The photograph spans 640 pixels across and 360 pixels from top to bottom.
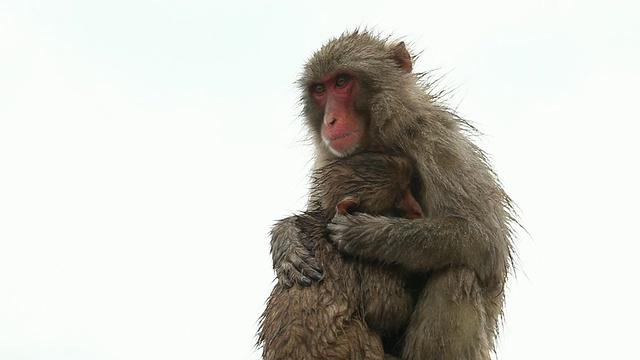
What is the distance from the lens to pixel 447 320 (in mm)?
6461

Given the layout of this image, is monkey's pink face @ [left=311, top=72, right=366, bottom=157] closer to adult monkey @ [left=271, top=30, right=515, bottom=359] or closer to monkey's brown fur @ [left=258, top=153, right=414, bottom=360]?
adult monkey @ [left=271, top=30, right=515, bottom=359]

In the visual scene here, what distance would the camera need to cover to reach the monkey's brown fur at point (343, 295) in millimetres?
5930

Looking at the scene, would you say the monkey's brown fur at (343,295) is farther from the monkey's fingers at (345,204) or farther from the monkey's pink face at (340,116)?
the monkey's pink face at (340,116)

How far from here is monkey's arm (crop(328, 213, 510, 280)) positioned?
6430 millimetres

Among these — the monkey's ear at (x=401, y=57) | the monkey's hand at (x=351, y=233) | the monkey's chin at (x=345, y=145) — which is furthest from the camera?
the monkey's ear at (x=401, y=57)

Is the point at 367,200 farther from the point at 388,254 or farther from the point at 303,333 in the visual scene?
the point at 303,333

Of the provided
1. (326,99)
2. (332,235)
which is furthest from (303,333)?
(326,99)

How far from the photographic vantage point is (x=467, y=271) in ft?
21.6

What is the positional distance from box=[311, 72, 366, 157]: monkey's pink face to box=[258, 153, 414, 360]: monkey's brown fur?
1.32ft

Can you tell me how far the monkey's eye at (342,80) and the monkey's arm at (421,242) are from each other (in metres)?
1.48

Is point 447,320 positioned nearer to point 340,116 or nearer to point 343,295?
point 343,295

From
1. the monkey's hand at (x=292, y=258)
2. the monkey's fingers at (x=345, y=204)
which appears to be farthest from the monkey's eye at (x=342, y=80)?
the monkey's fingers at (x=345, y=204)

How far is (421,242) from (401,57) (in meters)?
2.04

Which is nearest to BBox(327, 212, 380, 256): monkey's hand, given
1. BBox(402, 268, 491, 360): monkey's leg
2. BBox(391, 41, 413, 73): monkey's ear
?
BBox(402, 268, 491, 360): monkey's leg
